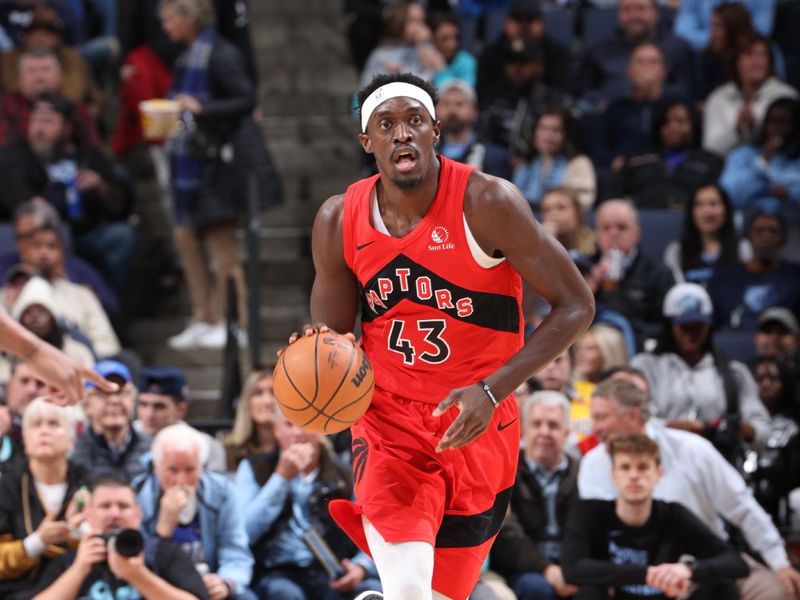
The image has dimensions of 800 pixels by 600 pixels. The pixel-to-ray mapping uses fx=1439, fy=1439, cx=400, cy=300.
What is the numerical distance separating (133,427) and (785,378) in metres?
3.82

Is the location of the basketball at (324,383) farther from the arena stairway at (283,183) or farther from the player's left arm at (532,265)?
the arena stairway at (283,183)

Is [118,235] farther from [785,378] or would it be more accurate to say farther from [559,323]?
[559,323]

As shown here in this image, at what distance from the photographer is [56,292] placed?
29.6 ft

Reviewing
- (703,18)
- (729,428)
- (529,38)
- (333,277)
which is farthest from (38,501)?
(703,18)

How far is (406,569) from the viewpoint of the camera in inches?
190

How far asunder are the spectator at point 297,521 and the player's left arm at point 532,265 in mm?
2562

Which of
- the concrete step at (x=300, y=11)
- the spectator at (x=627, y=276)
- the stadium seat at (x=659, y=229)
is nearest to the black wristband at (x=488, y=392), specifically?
the spectator at (x=627, y=276)

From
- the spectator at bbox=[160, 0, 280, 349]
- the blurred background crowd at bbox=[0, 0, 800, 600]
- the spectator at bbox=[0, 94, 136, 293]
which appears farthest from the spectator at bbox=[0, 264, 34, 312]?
the spectator at bbox=[160, 0, 280, 349]

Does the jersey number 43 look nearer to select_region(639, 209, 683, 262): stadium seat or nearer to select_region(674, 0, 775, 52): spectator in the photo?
select_region(639, 209, 683, 262): stadium seat

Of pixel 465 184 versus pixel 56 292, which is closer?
pixel 465 184

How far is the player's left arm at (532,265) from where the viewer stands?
4863mm

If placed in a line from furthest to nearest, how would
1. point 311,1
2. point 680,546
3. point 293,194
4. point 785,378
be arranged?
point 311,1
point 293,194
point 785,378
point 680,546

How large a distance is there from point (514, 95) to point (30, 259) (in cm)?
393

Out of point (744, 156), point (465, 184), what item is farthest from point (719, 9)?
point (465, 184)
